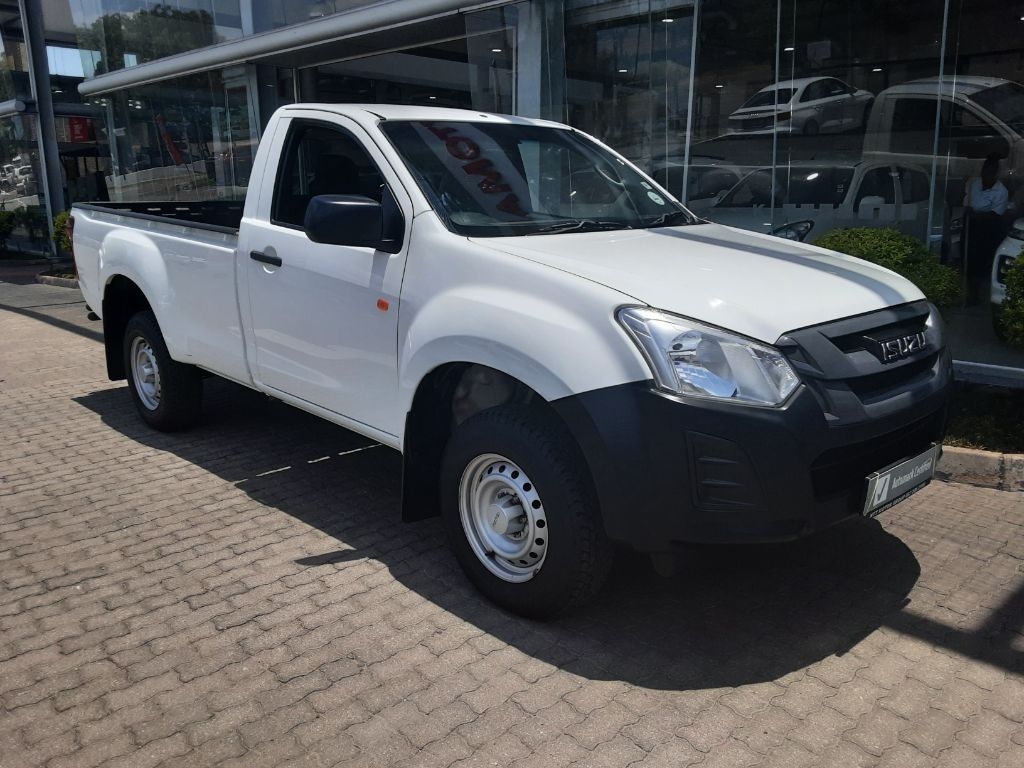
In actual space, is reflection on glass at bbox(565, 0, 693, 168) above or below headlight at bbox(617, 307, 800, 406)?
above

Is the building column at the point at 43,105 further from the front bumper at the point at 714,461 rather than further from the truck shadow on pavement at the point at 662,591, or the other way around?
the front bumper at the point at 714,461

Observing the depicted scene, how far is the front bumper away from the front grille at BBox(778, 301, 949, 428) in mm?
15

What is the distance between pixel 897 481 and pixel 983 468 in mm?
2294

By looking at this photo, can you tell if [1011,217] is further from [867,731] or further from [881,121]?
[867,731]

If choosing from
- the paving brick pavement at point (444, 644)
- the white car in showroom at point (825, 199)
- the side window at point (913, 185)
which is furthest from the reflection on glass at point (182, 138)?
the paving brick pavement at point (444, 644)

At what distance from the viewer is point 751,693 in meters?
3.13

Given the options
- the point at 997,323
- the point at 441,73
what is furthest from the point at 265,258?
the point at 441,73

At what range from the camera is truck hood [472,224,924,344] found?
317 cm

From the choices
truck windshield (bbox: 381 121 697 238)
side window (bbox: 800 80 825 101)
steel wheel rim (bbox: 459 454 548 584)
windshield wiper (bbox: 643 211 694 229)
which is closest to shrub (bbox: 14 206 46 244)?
side window (bbox: 800 80 825 101)

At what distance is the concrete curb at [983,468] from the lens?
5.16 meters

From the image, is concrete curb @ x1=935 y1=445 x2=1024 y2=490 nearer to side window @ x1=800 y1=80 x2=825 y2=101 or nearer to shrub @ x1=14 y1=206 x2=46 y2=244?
side window @ x1=800 y1=80 x2=825 y2=101

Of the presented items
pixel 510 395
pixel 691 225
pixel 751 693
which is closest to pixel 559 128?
pixel 691 225

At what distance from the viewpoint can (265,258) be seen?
4.62m

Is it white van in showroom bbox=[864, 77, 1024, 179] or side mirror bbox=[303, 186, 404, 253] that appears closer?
side mirror bbox=[303, 186, 404, 253]
